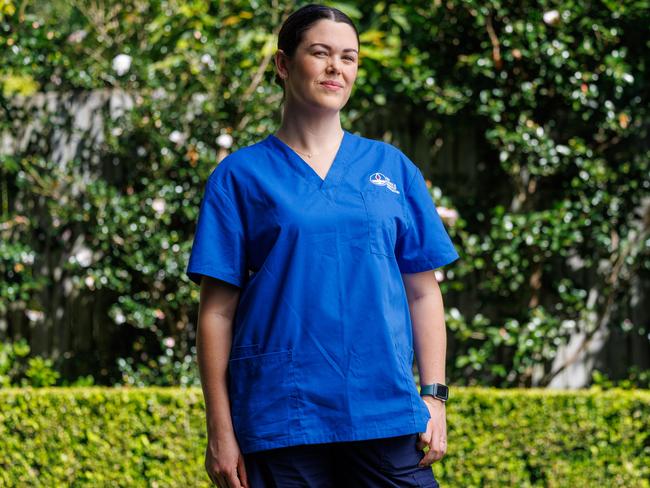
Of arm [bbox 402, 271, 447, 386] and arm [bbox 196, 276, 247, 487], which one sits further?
arm [bbox 402, 271, 447, 386]

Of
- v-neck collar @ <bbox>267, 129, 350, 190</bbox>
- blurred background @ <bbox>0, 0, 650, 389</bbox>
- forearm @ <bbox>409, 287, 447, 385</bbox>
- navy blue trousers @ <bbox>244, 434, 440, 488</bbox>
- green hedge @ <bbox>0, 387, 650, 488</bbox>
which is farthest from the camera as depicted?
blurred background @ <bbox>0, 0, 650, 389</bbox>

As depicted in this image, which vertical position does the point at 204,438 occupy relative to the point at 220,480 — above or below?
below

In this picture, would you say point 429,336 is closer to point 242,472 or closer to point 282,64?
Answer: point 242,472

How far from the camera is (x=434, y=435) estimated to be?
1.93 metres

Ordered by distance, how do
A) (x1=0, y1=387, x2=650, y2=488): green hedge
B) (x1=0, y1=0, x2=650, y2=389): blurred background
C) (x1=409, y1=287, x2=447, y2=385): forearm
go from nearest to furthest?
(x1=409, y1=287, x2=447, y2=385): forearm
(x1=0, y1=387, x2=650, y2=488): green hedge
(x1=0, y1=0, x2=650, y2=389): blurred background

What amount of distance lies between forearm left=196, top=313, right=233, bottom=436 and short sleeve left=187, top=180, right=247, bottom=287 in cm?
9

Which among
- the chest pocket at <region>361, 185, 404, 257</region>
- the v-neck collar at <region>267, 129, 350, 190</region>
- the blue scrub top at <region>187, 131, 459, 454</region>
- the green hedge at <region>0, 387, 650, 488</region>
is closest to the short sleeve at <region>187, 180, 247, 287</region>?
the blue scrub top at <region>187, 131, 459, 454</region>

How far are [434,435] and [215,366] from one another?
468 mm

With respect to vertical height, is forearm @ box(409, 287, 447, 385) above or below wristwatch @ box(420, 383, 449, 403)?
above

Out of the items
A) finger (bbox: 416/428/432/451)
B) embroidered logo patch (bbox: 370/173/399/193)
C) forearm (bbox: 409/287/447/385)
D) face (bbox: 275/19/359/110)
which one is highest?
face (bbox: 275/19/359/110)

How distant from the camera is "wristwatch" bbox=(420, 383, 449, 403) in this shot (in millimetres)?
1985

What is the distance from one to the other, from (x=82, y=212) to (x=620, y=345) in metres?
3.10

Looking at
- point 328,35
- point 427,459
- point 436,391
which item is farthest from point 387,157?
point 427,459

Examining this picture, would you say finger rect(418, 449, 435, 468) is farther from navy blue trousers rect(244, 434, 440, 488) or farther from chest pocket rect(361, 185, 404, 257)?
chest pocket rect(361, 185, 404, 257)
